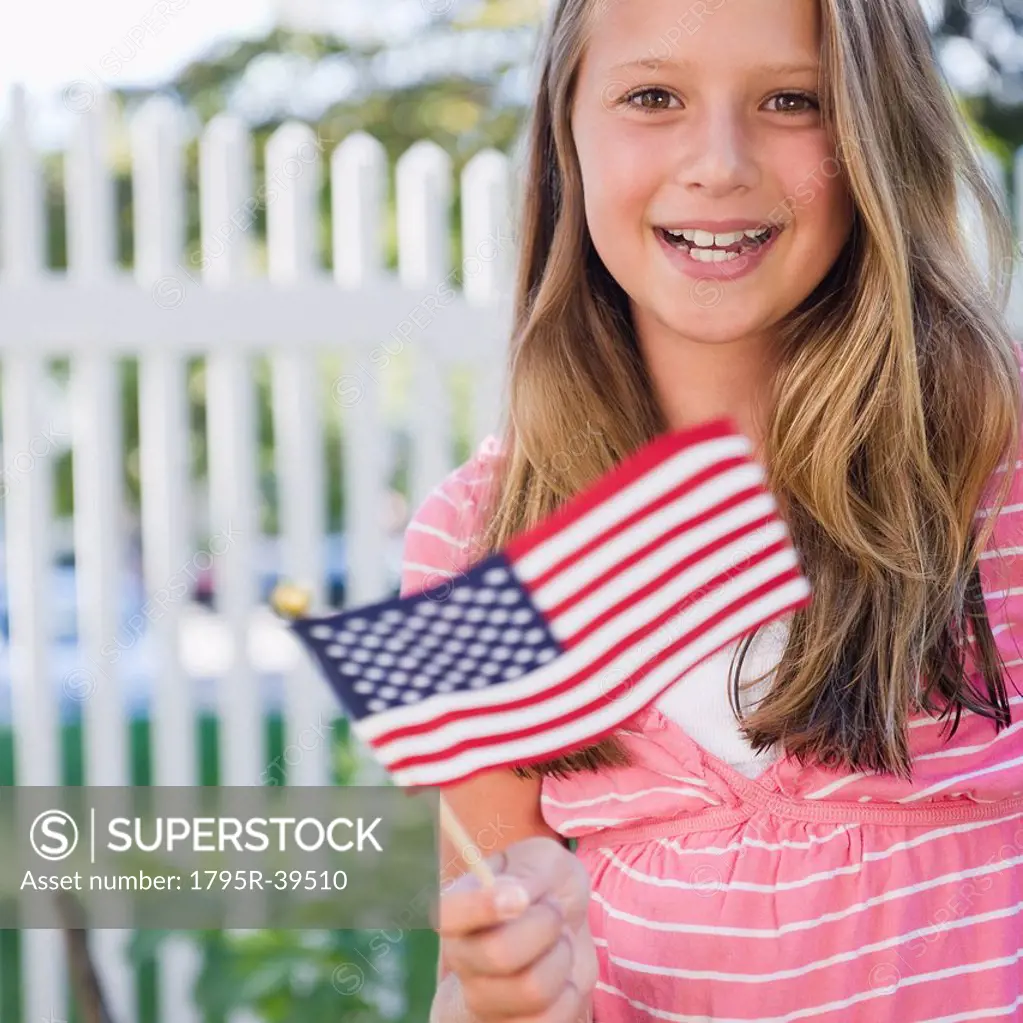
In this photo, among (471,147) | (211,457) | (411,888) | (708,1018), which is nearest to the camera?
(708,1018)

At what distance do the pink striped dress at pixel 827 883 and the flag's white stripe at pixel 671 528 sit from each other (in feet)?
0.91

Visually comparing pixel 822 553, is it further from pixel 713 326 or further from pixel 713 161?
pixel 713 161

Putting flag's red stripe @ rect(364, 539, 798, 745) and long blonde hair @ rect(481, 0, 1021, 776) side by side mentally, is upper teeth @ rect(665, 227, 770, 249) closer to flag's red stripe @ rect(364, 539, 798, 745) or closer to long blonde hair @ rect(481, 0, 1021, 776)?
long blonde hair @ rect(481, 0, 1021, 776)

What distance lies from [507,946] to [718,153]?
845mm

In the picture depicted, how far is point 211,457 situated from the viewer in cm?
371

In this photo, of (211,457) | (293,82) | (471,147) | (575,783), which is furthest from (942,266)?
(293,82)

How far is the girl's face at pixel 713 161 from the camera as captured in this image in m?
1.60

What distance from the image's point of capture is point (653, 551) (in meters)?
1.48

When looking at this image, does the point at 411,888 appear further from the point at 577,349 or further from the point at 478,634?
the point at 478,634

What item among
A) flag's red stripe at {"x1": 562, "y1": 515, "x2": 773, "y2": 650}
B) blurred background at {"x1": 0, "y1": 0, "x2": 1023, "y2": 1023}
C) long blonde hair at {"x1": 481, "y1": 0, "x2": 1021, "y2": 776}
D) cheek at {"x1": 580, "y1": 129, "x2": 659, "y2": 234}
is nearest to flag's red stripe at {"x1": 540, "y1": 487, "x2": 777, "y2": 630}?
flag's red stripe at {"x1": 562, "y1": 515, "x2": 773, "y2": 650}

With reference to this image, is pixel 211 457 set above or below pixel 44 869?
above

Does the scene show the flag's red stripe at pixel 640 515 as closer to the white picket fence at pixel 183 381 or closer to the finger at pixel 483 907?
the finger at pixel 483 907

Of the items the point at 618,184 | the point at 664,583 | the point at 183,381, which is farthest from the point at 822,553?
the point at 183,381

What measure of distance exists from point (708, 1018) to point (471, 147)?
20.5 feet
